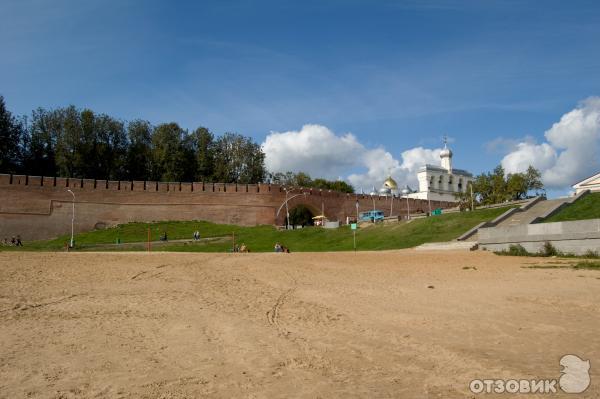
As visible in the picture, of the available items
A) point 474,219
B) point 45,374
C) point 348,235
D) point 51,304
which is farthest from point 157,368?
point 348,235

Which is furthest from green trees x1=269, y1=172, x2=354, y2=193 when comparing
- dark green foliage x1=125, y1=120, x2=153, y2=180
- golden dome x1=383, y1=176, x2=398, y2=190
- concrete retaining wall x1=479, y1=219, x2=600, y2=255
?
concrete retaining wall x1=479, y1=219, x2=600, y2=255

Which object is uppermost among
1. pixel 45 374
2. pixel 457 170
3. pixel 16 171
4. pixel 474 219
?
pixel 457 170

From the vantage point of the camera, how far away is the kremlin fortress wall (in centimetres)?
3662

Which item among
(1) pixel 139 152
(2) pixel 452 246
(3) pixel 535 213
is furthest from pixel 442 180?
(2) pixel 452 246

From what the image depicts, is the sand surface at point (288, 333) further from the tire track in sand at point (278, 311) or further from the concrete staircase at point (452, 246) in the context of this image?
the concrete staircase at point (452, 246)

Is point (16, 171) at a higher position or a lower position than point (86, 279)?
higher

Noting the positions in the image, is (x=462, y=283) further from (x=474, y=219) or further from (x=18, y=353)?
(x=474, y=219)

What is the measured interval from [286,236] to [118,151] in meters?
20.3

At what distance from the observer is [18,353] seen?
5.04m

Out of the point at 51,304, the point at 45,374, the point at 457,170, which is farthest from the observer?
the point at 457,170

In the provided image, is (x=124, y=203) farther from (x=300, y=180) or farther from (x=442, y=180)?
(x=442, y=180)

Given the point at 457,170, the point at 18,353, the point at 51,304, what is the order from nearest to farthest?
the point at 18,353
the point at 51,304
the point at 457,170

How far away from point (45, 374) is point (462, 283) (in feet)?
25.8

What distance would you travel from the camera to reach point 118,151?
44.8m
